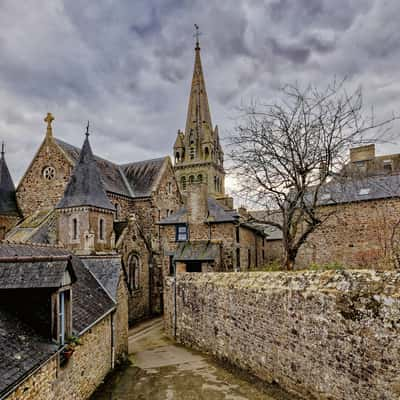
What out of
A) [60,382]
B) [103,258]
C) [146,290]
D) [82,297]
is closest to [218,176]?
[146,290]

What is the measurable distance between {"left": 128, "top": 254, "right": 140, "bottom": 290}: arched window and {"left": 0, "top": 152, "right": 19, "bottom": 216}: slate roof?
32.5 feet

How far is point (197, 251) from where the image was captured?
19250 millimetres

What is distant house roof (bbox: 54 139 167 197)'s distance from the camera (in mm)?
27069

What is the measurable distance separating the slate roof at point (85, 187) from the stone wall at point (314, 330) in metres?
11.5

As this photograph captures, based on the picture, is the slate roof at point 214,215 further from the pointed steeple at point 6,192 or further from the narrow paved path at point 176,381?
the pointed steeple at point 6,192

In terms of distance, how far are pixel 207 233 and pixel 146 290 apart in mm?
7840

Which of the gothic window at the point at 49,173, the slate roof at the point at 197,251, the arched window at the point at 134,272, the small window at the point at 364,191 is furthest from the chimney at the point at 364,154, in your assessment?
the gothic window at the point at 49,173

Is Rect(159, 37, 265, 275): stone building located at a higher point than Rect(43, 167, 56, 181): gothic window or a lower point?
lower

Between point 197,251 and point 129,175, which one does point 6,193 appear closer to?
point 129,175

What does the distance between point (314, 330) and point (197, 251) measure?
11146mm

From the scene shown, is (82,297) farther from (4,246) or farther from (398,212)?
(398,212)

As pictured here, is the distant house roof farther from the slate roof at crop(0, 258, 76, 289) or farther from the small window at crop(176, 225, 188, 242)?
the slate roof at crop(0, 258, 76, 289)

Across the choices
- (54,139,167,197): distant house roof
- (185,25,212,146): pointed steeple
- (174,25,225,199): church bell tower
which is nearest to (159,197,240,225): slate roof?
(54,139,167,197): distant house roof

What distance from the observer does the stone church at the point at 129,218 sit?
20.0 m
